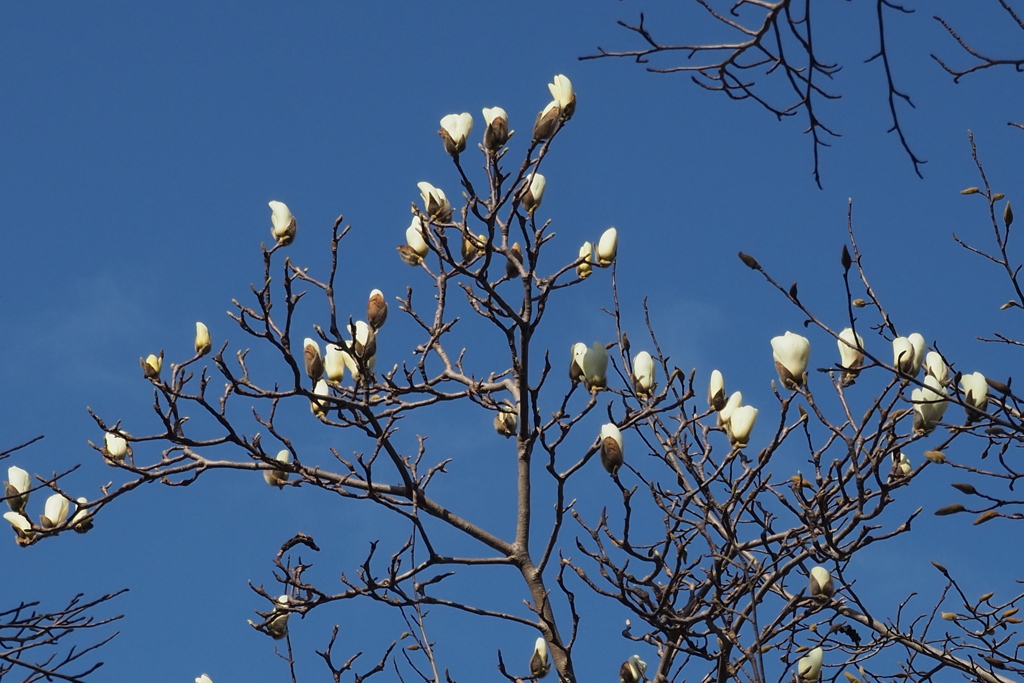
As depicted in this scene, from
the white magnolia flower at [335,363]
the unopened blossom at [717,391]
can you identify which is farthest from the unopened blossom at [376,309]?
the unopened blossom at [717,391]

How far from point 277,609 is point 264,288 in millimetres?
1070

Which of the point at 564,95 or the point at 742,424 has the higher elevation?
the point at 564,95

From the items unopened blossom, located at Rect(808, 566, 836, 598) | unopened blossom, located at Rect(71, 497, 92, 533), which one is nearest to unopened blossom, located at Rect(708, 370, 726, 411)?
unopened blossom, located at Rect(808, 566, 836, 598)

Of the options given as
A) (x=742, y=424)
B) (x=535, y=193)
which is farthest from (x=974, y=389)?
(x=535, y=193)

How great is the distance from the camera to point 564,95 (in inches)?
147

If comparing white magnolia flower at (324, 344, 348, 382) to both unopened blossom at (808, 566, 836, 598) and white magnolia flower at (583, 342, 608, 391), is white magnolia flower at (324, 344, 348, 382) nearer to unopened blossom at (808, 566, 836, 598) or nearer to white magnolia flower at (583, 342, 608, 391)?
white magnolia flower at (583, 342, 608, 391)

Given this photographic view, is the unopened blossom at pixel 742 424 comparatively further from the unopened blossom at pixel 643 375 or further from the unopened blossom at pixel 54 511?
the unopened blossom at pixel 54 511

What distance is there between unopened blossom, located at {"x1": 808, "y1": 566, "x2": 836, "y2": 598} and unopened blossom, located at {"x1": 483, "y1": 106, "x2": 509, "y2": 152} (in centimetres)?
167

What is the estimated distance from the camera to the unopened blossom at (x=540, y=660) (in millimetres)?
3779

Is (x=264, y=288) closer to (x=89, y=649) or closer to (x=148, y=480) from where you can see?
(x=148, y=480)

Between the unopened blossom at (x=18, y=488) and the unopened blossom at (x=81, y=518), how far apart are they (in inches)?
7.1

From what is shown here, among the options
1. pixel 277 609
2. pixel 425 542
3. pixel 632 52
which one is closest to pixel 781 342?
pixel 632 52

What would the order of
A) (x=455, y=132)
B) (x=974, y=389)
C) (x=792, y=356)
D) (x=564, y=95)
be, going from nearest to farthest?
(x=792, y=356)
(x=974, y=389)
(x=455, y=132)
(x=564, y=95)

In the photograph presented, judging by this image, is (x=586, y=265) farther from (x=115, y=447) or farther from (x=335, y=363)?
(x=115, y=447)
